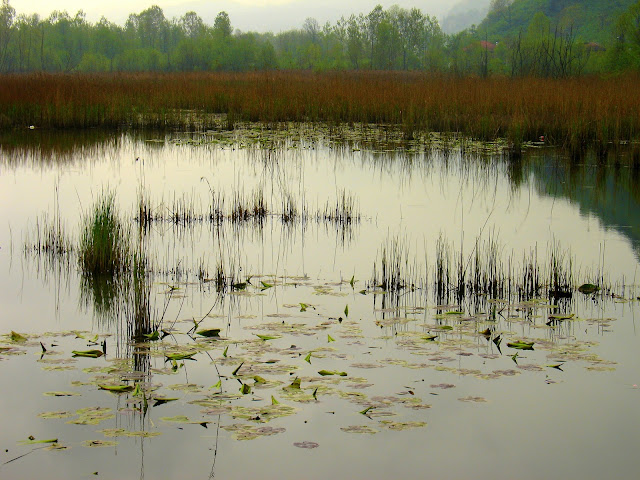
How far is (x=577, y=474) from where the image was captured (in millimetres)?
3141

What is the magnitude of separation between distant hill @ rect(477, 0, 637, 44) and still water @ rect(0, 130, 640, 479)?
69.9 metres

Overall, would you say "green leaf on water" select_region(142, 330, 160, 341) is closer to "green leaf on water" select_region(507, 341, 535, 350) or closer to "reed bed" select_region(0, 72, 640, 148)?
"green leaf on water" select_region(507, 341, 535, 350)

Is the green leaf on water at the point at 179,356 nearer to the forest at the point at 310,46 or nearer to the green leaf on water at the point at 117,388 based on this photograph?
the green leaf on water at the point at 117,388

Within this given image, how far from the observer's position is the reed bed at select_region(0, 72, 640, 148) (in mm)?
14352

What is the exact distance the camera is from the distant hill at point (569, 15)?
247 feet

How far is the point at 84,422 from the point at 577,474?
2.09 m

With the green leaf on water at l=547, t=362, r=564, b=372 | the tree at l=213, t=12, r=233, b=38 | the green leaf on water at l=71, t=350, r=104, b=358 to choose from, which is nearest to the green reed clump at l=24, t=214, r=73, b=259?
the green leaf on water at l=71, t=350, r=104, b=358

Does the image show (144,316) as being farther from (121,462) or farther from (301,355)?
(121,462)

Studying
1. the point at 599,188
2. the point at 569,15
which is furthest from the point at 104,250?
the point at 569,15

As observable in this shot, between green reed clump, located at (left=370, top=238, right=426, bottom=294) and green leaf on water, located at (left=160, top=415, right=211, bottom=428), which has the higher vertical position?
green reed clump, located at (left=370, top=238, right=426, bottom=294)

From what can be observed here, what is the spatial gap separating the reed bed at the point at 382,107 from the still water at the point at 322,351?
17.7 ft

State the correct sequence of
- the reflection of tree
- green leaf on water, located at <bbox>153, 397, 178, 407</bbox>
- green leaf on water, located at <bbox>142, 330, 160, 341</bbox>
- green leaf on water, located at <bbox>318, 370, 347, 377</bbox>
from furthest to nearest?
the reflection of tree < green leaf on water, located at <bbox>142, 330, 160, 341</bbox> < green leaf on water, located at <bbox>318, 370, 347, 377</bbox> < green leaf on water, located at <bbox>153, 397, 178, 407</bbox>

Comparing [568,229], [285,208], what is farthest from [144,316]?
[568,229]

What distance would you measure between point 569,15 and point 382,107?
6917 cm
